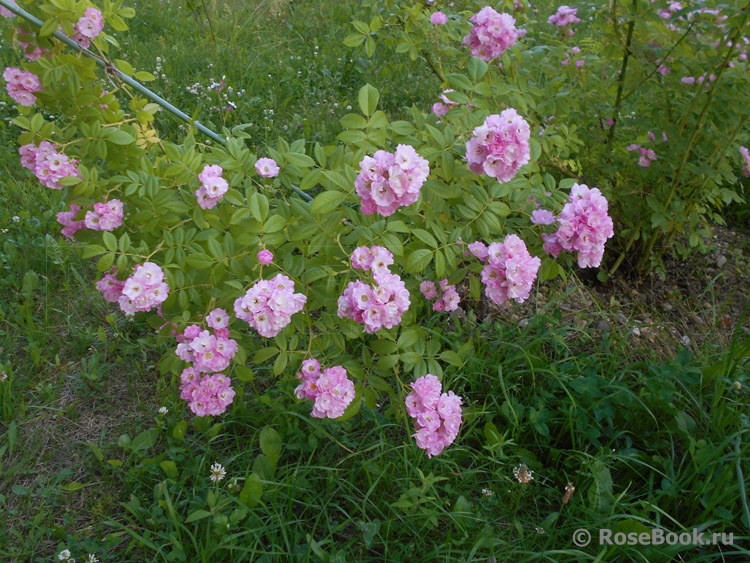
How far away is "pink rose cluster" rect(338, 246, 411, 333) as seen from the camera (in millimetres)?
1372

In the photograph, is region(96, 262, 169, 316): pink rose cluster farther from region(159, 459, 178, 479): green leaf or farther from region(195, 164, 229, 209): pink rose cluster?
region(159, 459, 178, 479): green leaf

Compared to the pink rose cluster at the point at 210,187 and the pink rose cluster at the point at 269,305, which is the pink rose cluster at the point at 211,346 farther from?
the pink rose cluster at the point at 210,187

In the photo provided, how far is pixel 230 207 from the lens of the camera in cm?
168

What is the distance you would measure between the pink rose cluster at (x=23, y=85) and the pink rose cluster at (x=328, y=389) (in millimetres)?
1121

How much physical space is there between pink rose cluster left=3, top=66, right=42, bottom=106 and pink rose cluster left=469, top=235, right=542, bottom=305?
1383 millimetres

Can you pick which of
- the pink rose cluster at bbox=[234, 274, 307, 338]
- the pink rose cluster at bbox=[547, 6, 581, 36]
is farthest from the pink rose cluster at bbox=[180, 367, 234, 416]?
the pink rose cluster at bbox=[547, 6, 581, 36]

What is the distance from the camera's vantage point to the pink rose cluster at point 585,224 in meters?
1.50

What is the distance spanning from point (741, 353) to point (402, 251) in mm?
1241

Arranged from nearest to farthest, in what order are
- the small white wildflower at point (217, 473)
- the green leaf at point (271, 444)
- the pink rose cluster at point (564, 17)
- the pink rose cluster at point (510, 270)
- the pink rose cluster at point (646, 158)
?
the pink rose cluster at point (510, 270) < the small white wildflower at point (217, 473) < the green leaf at point (271, 444) < the pink rose cluster at point (646, 158) < the pink rose cluster at point (564, 17)

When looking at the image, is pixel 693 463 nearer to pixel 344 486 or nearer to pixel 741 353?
pixel 741 353

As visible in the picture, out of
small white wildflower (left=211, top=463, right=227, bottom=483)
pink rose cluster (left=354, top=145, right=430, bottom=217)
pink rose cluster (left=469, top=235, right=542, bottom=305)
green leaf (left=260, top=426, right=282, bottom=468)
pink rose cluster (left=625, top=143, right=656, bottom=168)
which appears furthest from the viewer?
pink rose cluster (left=625, top=143, right=656, bottom=168)

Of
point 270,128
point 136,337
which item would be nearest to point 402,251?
point 136,337

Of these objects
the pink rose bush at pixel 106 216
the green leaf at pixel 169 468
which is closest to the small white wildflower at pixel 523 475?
the green leaf at pixel 169 468

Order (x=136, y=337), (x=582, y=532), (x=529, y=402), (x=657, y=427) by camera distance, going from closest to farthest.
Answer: (x=582, y=532) < (x=657, y=427) < (x=529, y=402) < (x=136, y=337)
